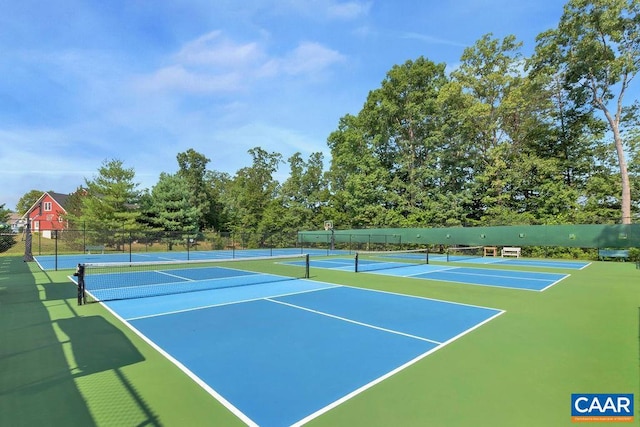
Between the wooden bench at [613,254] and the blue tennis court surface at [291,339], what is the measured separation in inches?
799

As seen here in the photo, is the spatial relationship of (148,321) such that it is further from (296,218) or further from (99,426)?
(296,218)

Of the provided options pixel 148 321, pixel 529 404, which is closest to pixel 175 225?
pixel 148 321

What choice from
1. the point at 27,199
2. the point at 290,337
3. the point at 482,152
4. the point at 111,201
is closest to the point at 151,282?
the point at 290,337

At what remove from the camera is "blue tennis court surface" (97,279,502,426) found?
11.1ft

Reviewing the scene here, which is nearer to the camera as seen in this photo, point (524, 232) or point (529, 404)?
point (529, 404)

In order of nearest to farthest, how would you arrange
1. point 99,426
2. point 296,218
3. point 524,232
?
point 99,426 < point 524,232 < point 296,218

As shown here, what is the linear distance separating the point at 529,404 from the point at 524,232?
2465 centimetres

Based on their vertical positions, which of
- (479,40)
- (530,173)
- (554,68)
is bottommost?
(530,173)

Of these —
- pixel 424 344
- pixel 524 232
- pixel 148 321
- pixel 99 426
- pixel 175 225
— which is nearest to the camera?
pixel 99 426

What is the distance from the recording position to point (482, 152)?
33.7 metres

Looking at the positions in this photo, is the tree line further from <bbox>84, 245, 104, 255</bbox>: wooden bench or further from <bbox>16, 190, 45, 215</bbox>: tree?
<bbox>16, 190, 45, 215</bbox>: tree

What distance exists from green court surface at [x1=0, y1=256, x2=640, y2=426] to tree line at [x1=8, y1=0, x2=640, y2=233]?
25.5 m

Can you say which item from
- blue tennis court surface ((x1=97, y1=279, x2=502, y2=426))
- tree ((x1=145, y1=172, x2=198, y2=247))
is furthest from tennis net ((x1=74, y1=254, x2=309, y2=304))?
tree ((x1=145, y1=172, x2=198, y2=247))

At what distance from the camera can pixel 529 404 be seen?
321 centimetres
